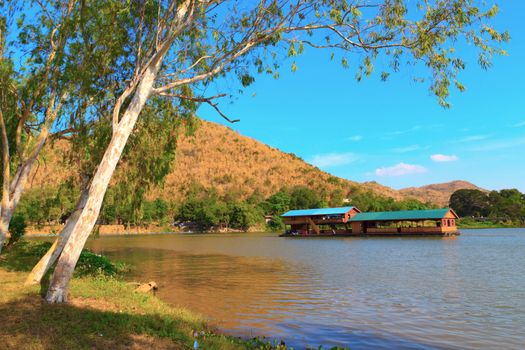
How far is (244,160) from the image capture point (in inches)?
6718

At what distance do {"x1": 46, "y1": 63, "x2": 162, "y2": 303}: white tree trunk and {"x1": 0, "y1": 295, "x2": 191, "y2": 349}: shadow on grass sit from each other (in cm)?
53

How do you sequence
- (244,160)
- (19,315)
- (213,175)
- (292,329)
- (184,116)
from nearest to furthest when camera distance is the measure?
1. (19,315)
2. (292,329)
3. (184,116)
4. (213,175)
5. (244,160)

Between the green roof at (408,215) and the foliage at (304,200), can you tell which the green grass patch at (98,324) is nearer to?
the green roof at (408,215)

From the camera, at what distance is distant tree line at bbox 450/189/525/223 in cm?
9844

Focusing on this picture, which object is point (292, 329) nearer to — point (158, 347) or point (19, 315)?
point (158, 347)

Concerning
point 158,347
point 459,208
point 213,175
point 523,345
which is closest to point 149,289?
point 158,347

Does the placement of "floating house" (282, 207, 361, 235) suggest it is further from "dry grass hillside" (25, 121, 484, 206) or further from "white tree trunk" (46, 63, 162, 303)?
"white tree trunk" (46, 63, 162, 303)

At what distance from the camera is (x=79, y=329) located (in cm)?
728

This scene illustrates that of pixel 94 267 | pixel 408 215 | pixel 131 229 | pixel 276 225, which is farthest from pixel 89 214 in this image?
pixel 276 225

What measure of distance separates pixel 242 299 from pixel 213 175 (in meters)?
142

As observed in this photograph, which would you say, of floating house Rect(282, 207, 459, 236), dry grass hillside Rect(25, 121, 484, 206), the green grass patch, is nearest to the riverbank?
dry grass hillside Rect(25, 121, 484, 206)

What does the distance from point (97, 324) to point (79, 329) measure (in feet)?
1.28

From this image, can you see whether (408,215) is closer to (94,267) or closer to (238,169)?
(94,267)

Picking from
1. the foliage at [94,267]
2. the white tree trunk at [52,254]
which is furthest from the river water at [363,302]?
the white tree trunk at [52,254]
